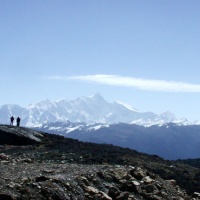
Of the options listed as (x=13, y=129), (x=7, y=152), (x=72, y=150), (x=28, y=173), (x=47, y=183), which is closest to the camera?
(x=47, y=183)

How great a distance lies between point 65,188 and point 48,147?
84.1 feet

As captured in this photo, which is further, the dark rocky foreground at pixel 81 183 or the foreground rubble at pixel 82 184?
the dark rocky foreground at pixel 81 183

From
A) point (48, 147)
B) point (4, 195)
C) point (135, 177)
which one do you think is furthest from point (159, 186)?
point (48, 147)

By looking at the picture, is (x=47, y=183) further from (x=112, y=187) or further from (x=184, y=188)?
(x=184, y=188)

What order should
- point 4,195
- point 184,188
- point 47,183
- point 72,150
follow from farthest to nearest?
point 72,150 → point 184,188 → point 47,183 → point 4,195

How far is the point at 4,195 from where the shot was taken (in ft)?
57.1

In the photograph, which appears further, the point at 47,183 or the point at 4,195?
the point at 47,183

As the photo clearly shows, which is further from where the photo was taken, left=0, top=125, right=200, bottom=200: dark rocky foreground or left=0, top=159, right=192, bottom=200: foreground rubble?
left=0, top=125, right=200, bottom=200: dark rocky foreground

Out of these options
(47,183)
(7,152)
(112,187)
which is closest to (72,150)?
(7,152)

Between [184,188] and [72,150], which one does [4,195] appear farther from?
[72,150]

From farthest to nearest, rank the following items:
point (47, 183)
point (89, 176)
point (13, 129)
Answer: point (13, 129)
point (89, 176)
point (47, 183)

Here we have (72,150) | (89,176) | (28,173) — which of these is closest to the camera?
(28,173)

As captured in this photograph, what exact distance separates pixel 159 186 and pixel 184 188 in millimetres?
7006

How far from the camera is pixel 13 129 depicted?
53.9 metres
